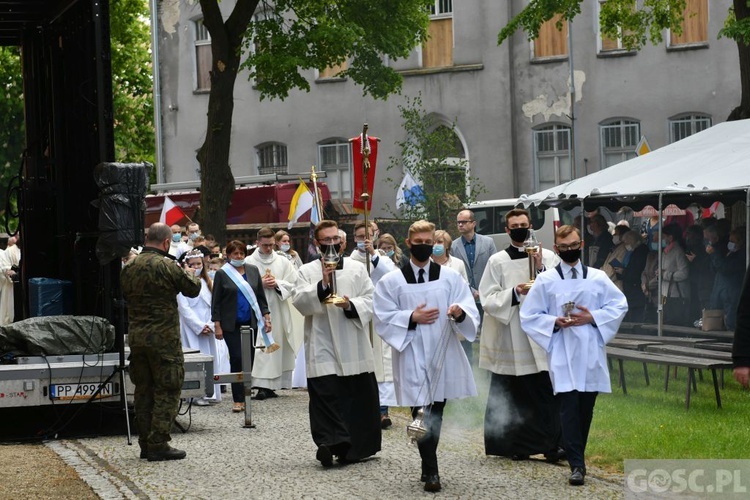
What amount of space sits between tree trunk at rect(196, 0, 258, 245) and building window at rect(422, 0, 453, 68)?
12508 mm

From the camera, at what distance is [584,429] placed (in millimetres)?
9703

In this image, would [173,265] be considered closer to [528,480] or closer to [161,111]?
[528,480]

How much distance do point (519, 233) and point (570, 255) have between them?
1.14m

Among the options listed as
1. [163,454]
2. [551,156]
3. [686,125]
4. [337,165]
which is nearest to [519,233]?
[163,454]

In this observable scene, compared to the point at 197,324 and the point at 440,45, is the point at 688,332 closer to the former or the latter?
the point at 197,324

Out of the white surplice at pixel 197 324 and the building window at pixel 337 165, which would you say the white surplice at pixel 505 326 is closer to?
the white surplice at pixel 197 324

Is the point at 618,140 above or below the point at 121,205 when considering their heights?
above

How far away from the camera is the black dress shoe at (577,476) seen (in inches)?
370

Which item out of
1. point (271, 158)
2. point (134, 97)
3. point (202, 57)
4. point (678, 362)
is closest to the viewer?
point (678, 362)

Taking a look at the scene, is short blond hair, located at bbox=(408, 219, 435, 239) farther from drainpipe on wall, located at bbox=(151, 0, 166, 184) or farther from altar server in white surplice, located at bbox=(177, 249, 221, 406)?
drainpipe on wall, located at bbox=(151, 0, 166, 184)

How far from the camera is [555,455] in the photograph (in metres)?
10.5

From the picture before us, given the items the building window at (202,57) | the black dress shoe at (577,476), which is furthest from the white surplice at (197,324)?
the building window at (202,57)

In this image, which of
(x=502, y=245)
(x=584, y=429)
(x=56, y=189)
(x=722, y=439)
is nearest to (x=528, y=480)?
(x=584, y=429)

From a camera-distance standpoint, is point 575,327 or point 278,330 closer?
point 575,327
